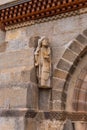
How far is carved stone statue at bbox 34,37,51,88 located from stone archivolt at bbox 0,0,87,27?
1.66ft

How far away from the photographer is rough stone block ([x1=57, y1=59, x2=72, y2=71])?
570cm

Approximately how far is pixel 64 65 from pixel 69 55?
18 cm

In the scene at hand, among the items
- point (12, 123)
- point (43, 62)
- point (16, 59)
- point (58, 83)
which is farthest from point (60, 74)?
point (12, 123)

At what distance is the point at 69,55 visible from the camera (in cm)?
572

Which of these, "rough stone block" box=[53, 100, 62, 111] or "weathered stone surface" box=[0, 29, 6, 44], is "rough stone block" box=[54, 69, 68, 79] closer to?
"rough stone block" box=[53, 100, 62, 111]

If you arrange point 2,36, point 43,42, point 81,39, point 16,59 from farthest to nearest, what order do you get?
point 2,36
point 16,59
point 43,42
point 81,39

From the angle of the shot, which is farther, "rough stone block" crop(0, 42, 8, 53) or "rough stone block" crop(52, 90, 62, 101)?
"rough stone block" crop(0, 42, 8, 53)

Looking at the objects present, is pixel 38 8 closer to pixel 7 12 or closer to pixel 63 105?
pixel 7 12

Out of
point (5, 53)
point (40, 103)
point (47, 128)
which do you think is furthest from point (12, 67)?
point (47, 128)

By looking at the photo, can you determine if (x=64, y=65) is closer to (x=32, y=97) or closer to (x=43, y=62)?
(x=43, y=62)

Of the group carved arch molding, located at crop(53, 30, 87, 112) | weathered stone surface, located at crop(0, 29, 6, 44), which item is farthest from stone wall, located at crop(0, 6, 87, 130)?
weathered stone surface, located at crop(0, 29, 6, 44)

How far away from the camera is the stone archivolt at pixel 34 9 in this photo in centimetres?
576

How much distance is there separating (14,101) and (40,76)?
2.01 ft

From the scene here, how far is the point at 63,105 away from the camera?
5699 mm
